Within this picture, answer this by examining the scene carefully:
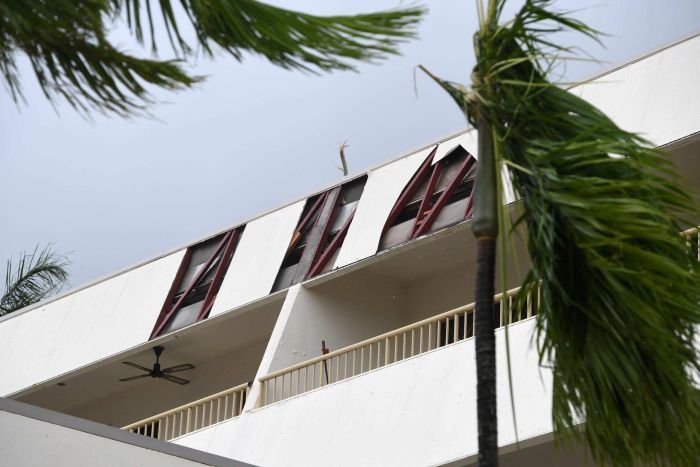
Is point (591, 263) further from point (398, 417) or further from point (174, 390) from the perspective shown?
point (174, 390)

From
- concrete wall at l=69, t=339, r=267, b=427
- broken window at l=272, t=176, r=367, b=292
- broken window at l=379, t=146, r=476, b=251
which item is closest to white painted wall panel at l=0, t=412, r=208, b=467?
broken window at l=379, t=146, r=476, b=251

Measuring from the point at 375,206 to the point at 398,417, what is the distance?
4.21 meters

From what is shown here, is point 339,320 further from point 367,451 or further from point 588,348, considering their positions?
point 588,348

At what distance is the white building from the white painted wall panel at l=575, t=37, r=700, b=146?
3 centimetres

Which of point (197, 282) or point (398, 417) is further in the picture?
point (197, 282)

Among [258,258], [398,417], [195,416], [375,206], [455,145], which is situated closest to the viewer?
[398,417]

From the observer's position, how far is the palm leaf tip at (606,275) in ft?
21.5

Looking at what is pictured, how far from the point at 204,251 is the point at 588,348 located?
1715 cm

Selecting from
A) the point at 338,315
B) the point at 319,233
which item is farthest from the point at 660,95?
the point at 338,315

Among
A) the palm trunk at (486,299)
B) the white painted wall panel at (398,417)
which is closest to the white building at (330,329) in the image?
the white painted wall panel at (398,417)

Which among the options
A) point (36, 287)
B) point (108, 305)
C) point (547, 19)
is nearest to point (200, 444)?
point (108, 305)

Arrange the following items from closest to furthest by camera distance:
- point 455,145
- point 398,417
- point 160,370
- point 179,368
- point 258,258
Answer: point 398,417, point 455,145, point 258,258, point 160,370, point 179,368

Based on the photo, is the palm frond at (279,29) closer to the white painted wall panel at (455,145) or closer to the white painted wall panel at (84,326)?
the white painted wall panel at (455,145)

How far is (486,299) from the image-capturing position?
22.9 feet
